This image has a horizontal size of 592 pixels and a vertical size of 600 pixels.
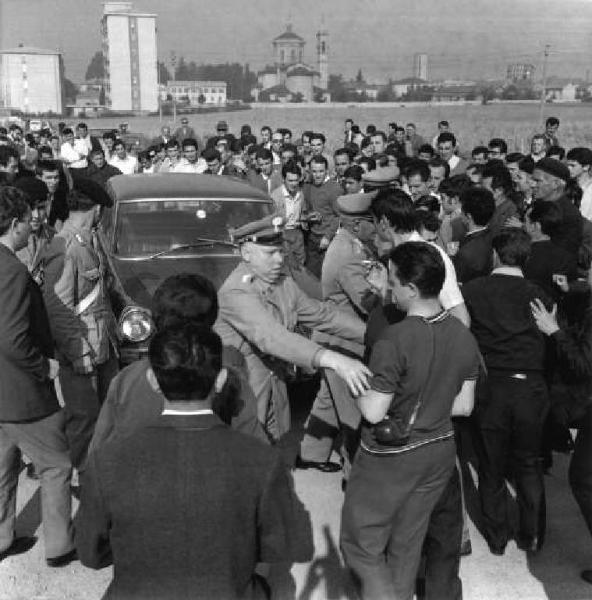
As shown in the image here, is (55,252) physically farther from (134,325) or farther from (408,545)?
(408,545)

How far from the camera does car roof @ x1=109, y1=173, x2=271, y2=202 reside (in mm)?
6348

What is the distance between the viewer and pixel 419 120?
42.5 metres

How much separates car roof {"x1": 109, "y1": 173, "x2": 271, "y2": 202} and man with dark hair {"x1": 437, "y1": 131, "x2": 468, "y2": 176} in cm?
376

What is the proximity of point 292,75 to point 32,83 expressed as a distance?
3362 cm

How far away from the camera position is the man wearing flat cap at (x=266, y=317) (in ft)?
11.1

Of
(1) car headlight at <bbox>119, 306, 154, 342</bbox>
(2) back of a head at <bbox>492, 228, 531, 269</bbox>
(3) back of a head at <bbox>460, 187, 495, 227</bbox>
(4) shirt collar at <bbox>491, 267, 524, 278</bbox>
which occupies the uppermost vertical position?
(3) back of a head at <bbox>460, 187, 495, 227</bbox>

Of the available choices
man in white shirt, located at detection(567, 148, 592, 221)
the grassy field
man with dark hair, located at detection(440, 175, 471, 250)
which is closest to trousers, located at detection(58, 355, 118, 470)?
man with dark hair, located at detection(440, 175, 471, 250)

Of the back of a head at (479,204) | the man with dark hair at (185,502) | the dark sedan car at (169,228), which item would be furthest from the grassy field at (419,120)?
the man with dark hair at (185,502)

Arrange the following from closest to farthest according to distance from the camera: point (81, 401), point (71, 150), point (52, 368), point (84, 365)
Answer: point (52, 368) < point (84, 365) < point (81, 401) < point (71, 150)

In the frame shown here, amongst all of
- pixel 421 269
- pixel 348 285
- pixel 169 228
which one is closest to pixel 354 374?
pixel 421 269

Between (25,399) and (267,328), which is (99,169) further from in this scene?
(267,328)

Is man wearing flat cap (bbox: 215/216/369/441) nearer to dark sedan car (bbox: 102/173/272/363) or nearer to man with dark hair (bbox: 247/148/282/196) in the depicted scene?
dark sedan car (bbox: 102/173/272/363)

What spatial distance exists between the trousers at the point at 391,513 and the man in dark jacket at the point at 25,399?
5.26ft

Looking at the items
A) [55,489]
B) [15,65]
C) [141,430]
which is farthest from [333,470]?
[15,65]
